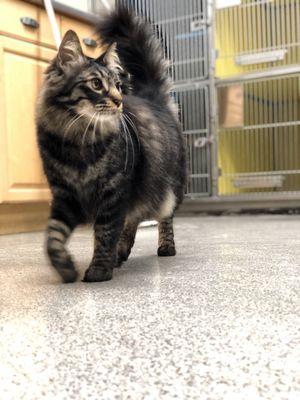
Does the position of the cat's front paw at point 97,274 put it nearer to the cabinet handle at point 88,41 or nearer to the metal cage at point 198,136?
the cabinet handle at point 88,41

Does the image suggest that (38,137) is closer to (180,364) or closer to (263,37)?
(180,364)

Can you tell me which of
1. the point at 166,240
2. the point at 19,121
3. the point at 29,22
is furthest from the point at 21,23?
the point at 166,240

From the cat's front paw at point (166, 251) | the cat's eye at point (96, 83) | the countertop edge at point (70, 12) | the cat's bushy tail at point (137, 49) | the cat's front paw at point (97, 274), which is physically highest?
the countertop edge at point (70, 12)

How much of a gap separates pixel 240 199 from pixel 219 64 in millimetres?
878

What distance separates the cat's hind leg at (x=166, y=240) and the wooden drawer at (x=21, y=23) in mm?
1220

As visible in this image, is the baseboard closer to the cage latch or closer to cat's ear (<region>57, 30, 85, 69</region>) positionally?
the cage latch

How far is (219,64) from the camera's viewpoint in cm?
308

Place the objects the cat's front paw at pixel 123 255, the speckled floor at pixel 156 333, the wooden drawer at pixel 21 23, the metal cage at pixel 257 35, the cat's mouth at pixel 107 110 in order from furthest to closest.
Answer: the metal cage at pixel 257 35, the wooden drawer at pixel 21 23, the cat's front paw at pixel 123 255, the cat's mouth at pixel 107 110, the speckled floor at pixel 156 333

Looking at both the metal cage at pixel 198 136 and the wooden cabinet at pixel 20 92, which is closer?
the wooden cabinet at pixel 20 92

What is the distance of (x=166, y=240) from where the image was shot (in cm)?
144

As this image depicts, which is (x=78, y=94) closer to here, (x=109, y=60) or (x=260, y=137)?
(x=109, y=60)

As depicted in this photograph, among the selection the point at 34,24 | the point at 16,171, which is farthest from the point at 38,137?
the point at 34,24

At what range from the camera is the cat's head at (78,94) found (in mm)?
1027

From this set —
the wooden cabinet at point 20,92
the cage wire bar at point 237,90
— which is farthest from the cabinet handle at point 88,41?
the cage wire bar at point 237,90
